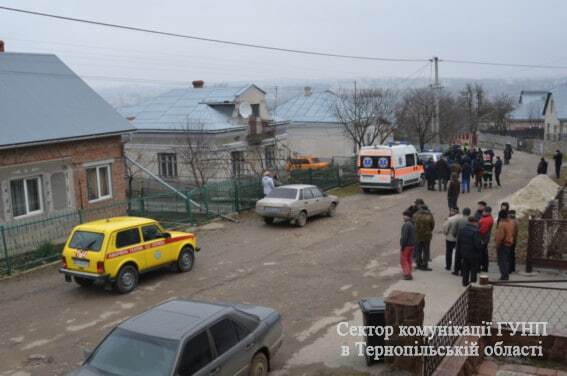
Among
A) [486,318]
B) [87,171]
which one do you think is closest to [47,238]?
[87,171]

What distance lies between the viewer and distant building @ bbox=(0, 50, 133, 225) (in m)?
18.5

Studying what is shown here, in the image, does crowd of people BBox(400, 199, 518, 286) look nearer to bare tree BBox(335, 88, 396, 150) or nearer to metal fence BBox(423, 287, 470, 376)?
metal fence BBox(423, 287, 470, 376)

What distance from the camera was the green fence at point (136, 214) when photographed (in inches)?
617

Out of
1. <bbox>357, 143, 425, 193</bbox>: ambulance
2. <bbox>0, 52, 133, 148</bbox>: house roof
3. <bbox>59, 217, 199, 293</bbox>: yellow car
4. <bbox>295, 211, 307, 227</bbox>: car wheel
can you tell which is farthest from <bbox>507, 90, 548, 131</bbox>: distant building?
<bbox>59, 217, 199, 293</bbox>: yellow car

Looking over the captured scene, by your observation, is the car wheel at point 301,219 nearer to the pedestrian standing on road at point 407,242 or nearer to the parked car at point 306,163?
the pedestrian standing on road at point 407,242

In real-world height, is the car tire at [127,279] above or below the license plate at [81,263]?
below

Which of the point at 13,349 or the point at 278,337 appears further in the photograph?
the point at 13,349

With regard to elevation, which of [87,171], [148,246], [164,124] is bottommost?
[148,246]

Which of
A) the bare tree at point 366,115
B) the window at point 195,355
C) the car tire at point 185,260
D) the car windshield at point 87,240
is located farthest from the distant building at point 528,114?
the window at point 195,355

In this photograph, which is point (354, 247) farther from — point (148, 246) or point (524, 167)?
point (524, 167)

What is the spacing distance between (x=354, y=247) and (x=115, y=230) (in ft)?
23.9

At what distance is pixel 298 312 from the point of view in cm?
1145

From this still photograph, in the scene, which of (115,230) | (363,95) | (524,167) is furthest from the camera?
(363,95)

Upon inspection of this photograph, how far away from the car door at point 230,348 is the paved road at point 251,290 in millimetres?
1173
